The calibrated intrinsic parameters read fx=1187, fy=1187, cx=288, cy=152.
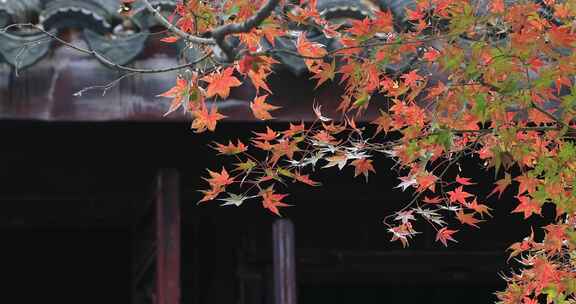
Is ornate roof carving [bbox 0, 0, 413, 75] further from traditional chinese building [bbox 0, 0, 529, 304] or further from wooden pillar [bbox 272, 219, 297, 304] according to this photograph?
wooden pillar [bbox 272, 219, 297, 304]

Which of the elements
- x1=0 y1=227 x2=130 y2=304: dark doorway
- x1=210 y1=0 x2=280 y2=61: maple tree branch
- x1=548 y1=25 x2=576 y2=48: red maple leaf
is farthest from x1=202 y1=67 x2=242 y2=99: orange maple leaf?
x1=0 y1=227 x2=130 y2=304: dark doorway

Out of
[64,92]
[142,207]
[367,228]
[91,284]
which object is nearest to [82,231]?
[91,284]

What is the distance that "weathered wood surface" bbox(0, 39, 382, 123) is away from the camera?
259 inches

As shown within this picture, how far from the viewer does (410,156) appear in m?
4.57

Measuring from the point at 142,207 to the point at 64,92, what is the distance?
2128 millimetres

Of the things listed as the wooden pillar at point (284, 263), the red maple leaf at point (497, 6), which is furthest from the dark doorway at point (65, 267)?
the red maple leaf at point (497, 6)

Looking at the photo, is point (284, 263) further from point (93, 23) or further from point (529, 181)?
point (529, 181)

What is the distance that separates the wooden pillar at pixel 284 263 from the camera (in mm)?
7867

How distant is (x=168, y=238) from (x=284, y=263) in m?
0.89

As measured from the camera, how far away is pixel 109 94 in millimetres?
6684

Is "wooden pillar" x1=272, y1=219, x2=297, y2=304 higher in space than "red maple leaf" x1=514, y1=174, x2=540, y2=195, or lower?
higher

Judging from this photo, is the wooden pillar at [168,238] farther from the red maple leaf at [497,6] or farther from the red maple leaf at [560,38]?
the red maple leaf at [560,38]

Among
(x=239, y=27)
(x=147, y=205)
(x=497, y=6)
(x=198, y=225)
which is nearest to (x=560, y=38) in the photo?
(x=497, y=6)

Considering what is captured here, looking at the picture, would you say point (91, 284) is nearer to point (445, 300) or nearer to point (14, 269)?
point (14, 269)
